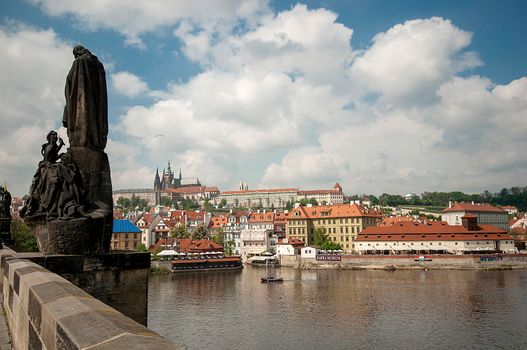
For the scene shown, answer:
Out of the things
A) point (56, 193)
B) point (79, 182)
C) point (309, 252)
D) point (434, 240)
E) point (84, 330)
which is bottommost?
point (309, 252)

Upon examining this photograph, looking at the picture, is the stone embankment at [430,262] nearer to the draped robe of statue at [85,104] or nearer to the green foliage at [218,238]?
the green foliage at [218,238]

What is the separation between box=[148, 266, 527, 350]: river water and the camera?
2514cm

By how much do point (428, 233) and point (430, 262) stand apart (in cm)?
860

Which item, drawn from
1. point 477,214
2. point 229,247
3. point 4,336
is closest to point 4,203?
point 4,336

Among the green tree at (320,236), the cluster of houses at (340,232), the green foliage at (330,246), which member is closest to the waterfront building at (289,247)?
the cluster of houses at (340,232)

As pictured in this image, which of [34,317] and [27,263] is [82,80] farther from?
[34,317]

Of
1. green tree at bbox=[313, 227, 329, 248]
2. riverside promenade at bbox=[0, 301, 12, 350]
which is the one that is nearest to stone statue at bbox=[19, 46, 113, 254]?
riverside promenade at bbox=[0, 301, 12, 350]

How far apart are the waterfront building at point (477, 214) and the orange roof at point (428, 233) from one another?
3082 cm

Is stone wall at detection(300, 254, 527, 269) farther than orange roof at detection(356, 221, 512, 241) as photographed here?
No

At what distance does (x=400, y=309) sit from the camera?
33688 millimetres

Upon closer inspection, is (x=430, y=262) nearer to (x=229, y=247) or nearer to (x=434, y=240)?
(x=434, y=240)

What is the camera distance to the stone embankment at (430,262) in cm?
6881

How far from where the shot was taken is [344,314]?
32.2m

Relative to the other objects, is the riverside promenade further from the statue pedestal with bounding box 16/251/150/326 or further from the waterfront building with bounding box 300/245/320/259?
the waterfront building with bounding box 300/245/320/259
